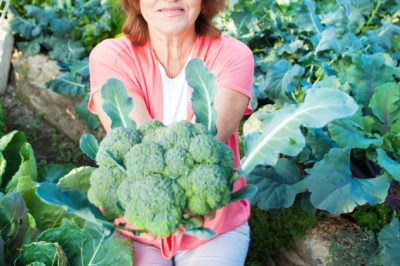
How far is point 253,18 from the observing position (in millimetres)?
3350

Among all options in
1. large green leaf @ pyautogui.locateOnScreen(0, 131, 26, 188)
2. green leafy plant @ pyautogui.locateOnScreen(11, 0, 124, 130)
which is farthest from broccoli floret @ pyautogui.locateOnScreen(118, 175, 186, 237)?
green leafy plant @ pyautogui.locateOnScreen(11, 0, 124, 130)

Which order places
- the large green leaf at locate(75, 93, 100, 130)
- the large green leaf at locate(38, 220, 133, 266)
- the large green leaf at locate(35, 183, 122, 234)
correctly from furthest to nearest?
1. the large green leaf at locate(75, 93, 100, 130)
2. the large green leaf at locate(38, 220, 133, 266)
3. the large green leaf at locate(35, 183, 122, 234)

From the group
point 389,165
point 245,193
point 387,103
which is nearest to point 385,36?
point 387,103

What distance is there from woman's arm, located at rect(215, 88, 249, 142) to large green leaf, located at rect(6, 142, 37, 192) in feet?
3.49

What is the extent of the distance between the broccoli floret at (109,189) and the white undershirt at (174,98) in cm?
64

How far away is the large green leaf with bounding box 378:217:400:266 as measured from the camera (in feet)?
6.64

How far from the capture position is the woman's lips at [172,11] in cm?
170

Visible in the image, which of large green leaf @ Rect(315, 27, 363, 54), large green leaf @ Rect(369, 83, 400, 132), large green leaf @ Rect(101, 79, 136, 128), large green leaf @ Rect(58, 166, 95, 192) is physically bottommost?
large green leaf @ Rect(58, 166, 95, 192)

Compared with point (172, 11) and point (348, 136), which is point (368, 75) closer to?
point (348, 136)

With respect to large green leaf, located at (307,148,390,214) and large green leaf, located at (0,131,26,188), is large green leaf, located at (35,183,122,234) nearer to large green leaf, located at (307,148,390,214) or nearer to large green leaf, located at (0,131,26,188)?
large green leaf, located at (307,148,390,214)

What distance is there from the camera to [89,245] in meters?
1.77

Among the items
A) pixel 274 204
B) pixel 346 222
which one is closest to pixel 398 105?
pixel 346 222

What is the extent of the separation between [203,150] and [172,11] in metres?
0.67

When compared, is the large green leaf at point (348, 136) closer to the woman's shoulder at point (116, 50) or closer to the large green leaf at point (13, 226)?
the woman's shoulder at point (116, 50)
